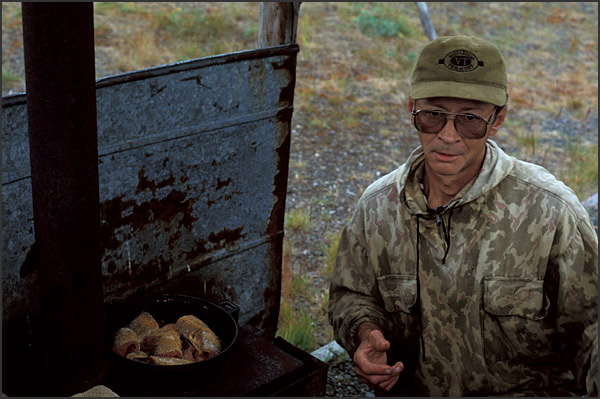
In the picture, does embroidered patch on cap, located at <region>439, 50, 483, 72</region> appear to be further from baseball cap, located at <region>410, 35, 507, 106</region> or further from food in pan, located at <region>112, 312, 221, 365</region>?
food in pan, located at <region>112, 312, 221, 365</region>

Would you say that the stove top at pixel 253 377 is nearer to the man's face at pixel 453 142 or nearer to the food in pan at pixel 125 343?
the food in pan at pixel 125 343

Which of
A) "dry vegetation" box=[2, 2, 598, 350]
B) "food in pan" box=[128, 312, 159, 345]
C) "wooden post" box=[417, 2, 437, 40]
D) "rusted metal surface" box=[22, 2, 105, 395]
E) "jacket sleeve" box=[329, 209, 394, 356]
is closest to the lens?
"rusted metal surface" box=[22, 2, 105, 395]

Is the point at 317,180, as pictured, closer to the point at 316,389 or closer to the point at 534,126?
the point at 534,126

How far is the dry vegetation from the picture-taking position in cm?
639

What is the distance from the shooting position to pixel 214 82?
323 centimetres

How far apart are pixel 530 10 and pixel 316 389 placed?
13593 millimetres

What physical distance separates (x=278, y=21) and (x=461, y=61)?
54.7 inches

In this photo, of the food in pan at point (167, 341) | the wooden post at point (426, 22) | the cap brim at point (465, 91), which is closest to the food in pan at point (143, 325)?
the food in pan at point (167, 341)

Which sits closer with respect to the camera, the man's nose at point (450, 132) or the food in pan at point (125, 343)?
the food in pan at point (125, 343)

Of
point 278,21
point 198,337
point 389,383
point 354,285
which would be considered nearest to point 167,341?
point 198,337

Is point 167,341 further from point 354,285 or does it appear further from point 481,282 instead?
point 481,282

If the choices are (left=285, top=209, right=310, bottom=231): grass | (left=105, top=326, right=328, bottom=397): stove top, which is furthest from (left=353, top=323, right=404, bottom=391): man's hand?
(left=285, top=209, right=310, bottom=231): grass

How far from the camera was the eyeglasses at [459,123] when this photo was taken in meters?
2.90

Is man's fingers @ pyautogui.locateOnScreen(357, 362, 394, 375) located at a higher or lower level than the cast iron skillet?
lower
